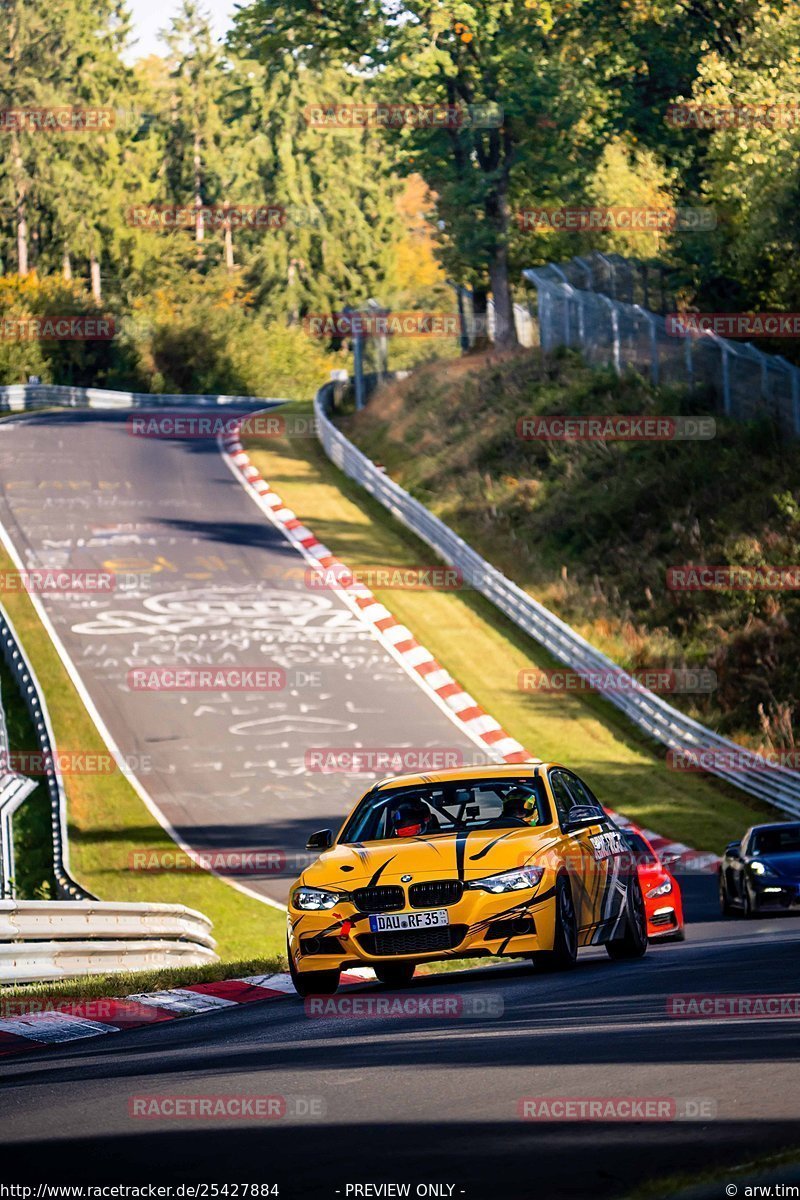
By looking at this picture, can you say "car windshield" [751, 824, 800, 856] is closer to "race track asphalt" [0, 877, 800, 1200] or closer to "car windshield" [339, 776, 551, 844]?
"car windshield" [339, 776, 551, 844]

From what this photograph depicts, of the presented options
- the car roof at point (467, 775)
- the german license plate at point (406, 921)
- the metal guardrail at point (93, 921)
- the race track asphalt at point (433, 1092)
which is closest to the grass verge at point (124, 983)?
the metal guardrail at point (93, 921)

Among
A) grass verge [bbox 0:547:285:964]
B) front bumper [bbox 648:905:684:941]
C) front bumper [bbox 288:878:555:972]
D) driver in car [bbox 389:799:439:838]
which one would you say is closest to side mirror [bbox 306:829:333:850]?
driver in car [bbox 389:799:439:838]

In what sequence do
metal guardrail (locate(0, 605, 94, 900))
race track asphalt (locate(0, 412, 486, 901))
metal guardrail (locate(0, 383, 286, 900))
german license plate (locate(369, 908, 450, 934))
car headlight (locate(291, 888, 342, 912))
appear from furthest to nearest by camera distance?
race track asphalt (locate(0, 412, 486, 901)) < metal guardrail (locate(0, 605, 94, 900)) < metal guardrail (locate(0, 383, 286, 900)) < car headlight (locate(291, 888, 342, 912)) < german license plate (locate(369, 908, 450, 934))

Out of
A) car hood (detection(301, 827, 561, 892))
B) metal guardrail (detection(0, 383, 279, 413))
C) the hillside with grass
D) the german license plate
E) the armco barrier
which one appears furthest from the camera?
metal guardrail (detection(0, 383, 279, 413))

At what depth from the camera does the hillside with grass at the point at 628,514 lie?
105 ft

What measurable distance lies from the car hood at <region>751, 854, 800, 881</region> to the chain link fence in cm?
1970

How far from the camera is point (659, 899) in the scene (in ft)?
53.8

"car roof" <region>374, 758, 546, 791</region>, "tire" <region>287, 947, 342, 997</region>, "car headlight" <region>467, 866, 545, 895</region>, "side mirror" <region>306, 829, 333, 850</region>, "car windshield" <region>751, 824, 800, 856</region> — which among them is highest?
"car roof" <region>374, 758, 546, 791</region>

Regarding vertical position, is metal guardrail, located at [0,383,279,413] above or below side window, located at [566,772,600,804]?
above

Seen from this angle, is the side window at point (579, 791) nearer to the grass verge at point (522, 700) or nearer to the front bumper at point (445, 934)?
the front bumper at point (445, 934)

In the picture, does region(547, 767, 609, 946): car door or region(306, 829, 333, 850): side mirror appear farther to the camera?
region(306, 829, 333, 850): side mirror

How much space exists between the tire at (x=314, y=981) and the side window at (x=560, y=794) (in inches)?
77.8

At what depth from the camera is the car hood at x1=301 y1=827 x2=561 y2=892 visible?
38.7 ft

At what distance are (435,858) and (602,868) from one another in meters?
1.80
